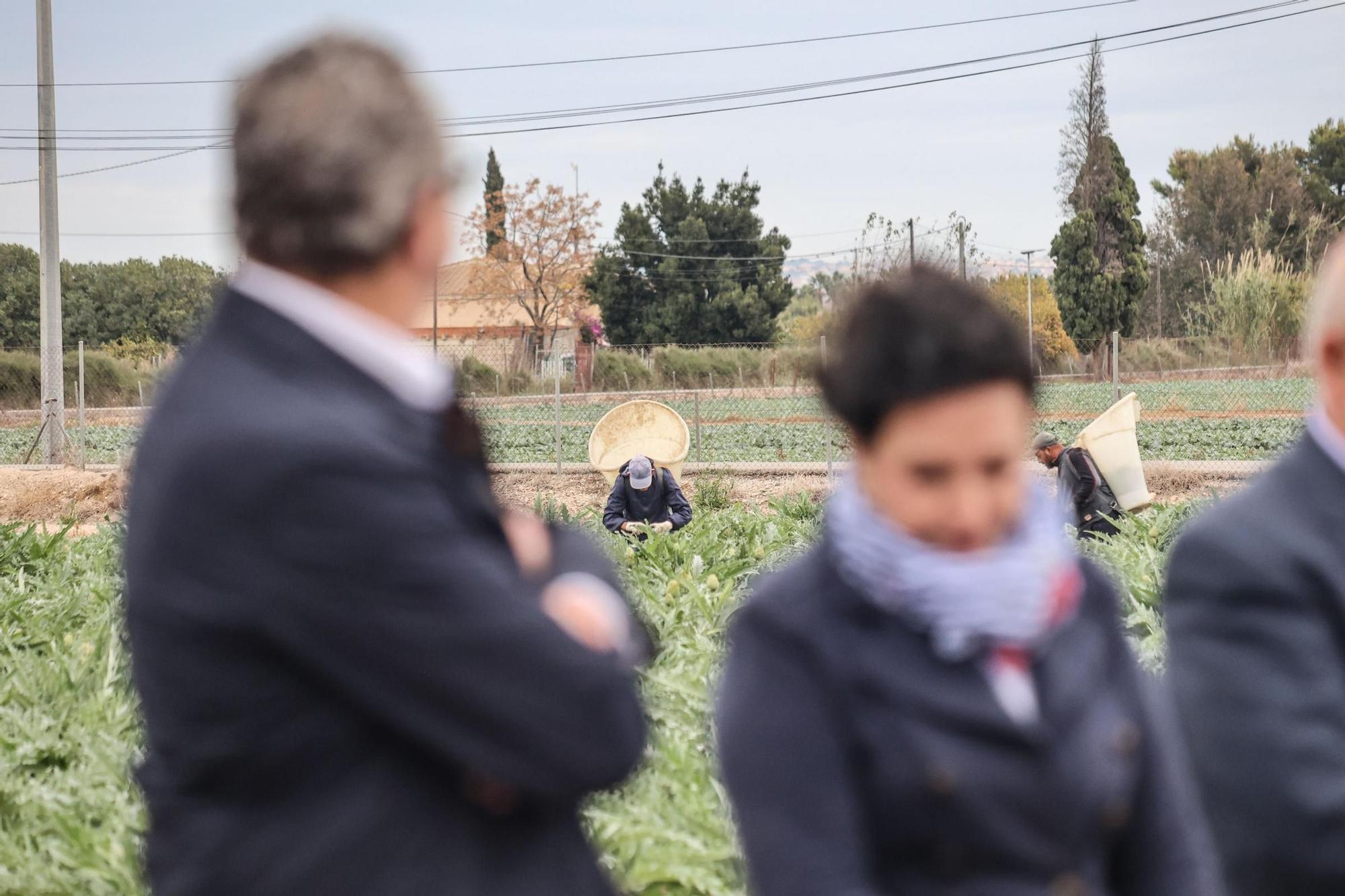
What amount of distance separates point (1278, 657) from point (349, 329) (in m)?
1.15

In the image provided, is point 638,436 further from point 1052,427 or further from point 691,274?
point 691,274

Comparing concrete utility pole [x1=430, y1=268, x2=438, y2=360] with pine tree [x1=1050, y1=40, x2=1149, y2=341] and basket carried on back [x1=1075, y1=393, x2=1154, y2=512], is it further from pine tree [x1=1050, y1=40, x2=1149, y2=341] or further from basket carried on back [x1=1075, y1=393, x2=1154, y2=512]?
pine tree [x1=1050, y1=40, x2=1149, y2=341]

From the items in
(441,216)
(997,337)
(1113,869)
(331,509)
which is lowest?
(1113,869)

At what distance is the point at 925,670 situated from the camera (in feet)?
4.53

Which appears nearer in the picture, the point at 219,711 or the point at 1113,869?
the point at 219,711

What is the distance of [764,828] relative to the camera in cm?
137

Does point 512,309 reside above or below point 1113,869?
above

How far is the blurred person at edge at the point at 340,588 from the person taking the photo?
1184 millimetres

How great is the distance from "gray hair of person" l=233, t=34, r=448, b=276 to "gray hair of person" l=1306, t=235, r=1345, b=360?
3.58ft

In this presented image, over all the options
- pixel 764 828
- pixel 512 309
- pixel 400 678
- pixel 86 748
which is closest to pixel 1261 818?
pixel 764 828

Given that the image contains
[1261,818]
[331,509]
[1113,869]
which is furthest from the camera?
[1261,818]

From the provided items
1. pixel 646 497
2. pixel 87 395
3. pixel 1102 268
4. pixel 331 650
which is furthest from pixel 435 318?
pixel 1102 268

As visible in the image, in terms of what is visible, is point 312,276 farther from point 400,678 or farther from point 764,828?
point 764,828

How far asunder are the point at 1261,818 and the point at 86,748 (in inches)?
122
